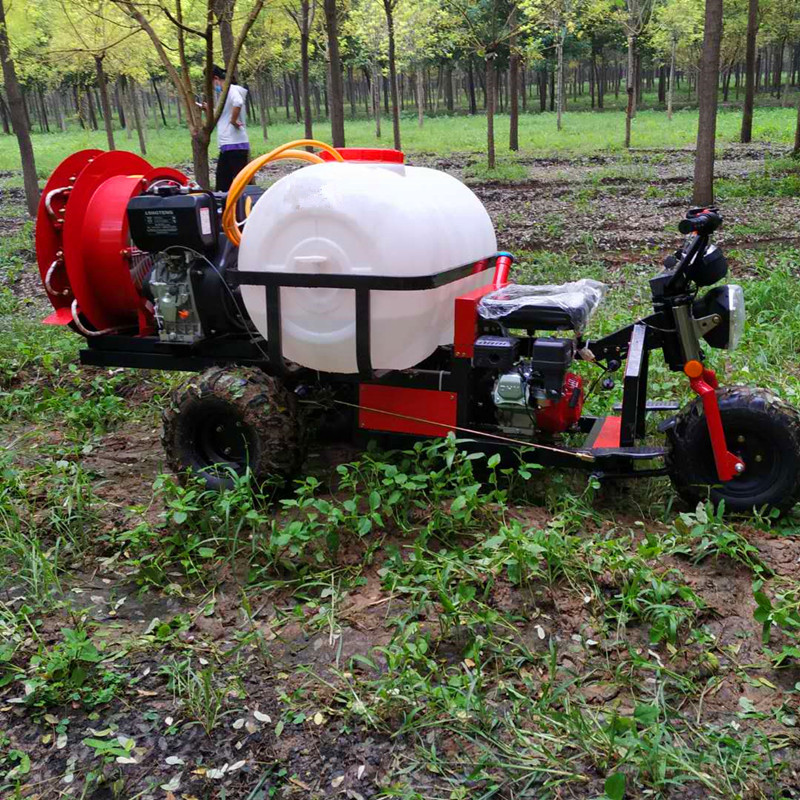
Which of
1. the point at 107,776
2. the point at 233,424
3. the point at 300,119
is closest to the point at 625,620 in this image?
the point at 107,776

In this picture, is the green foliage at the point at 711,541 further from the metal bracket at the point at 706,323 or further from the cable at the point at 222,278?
the cable at the point at 222,278

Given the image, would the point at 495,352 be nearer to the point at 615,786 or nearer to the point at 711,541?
the point at 711,541

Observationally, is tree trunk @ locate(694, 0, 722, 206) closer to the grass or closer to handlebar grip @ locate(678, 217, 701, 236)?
handlebar grip @ locate(678, 217, 701, 236)

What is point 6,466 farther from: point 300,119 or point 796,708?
point 300,119

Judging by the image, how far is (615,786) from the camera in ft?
7.45

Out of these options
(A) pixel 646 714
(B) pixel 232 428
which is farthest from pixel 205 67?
(A) pixel 646 714

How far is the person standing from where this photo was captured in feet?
28.9

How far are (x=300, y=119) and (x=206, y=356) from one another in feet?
148

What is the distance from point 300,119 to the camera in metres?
46.7

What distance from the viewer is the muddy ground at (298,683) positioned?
2562mm

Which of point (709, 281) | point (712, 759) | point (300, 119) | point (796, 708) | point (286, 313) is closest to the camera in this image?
point (712, 759)

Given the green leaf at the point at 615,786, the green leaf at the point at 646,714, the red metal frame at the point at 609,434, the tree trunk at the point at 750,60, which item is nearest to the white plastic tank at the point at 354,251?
the red metal frame at the point at 609,434

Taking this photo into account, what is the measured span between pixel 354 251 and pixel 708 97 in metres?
7.77

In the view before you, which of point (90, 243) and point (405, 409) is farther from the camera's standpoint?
point (90, 243)
